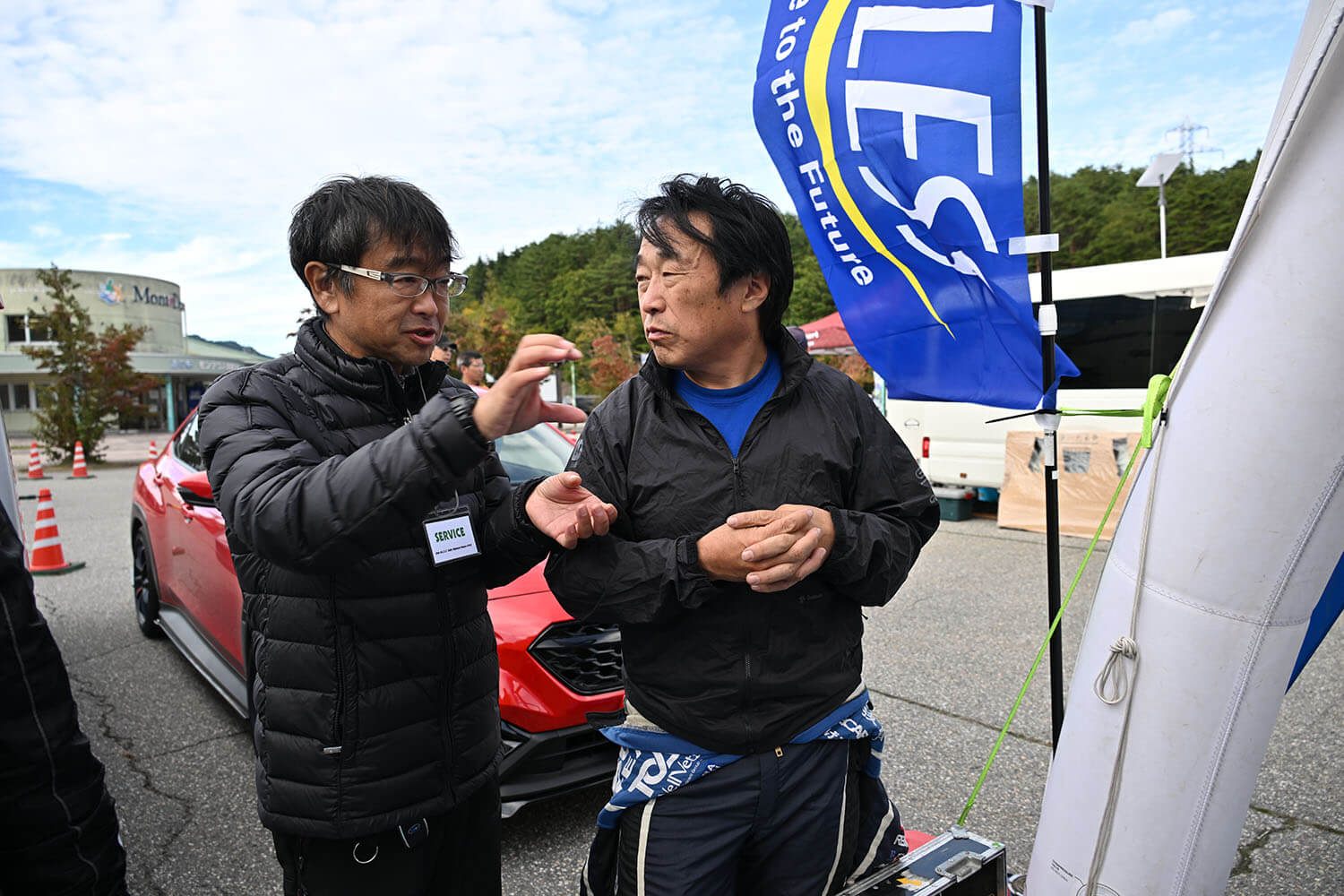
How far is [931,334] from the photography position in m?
2.38

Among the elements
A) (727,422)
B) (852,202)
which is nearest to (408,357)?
(727,422)

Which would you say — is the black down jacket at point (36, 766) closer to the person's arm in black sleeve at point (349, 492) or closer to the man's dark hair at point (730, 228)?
the person's arm in black sleeve at point (349, 492)

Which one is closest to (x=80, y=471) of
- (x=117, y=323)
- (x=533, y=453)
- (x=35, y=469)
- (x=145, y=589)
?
(x=35, y=469)

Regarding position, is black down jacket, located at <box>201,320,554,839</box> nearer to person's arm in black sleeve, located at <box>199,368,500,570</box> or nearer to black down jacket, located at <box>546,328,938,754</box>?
person's arm in black sleeve, located at <box>199,368,500,570</box>

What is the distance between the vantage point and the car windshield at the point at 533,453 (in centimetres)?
430

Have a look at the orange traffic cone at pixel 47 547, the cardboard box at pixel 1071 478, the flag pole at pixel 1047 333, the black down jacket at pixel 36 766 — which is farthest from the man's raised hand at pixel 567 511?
the orange traffic cone at pixel 47 547

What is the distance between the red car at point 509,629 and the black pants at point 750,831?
3.03 feet

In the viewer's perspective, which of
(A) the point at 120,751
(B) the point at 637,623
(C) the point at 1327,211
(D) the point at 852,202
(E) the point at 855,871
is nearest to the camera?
(C) the point at 1327,211

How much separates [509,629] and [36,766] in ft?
5.54

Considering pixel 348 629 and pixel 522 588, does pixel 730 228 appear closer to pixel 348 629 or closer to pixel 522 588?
pixel 348 629

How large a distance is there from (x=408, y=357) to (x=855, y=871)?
147cm

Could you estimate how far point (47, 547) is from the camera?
25.8ft

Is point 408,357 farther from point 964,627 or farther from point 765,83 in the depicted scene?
point 964,627

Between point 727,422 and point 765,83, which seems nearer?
point 727,422
